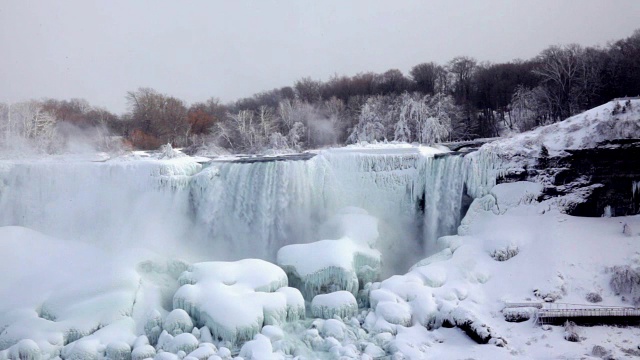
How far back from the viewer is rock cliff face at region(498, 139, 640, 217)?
13.4 meters

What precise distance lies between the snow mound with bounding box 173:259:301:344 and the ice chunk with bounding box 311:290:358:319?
0.45 m

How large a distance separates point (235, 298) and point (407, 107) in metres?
20.8

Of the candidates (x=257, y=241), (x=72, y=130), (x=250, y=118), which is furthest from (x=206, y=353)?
(x=72, y=130)

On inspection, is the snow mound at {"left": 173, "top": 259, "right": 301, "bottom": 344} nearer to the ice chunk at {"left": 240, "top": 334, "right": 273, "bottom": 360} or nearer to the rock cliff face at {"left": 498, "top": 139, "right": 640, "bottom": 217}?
the ice chunk at {"left": 240, "top": 334, "right": 273, "bottom": 360}

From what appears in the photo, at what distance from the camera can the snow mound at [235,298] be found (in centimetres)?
1003

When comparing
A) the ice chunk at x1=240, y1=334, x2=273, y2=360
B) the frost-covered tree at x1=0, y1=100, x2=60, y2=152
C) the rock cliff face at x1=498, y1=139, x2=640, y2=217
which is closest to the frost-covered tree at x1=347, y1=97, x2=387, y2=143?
the rock cliff face at x1=498, y1=139, x2=640, y2=217

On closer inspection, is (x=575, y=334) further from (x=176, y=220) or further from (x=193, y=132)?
(x=193, y=132)

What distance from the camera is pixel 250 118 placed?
33188 millimetres

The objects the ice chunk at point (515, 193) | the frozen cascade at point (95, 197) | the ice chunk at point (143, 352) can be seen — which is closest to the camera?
the ice chunk at point (143, 352)

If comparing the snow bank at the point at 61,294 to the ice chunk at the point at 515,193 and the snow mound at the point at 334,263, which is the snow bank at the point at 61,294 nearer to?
the snow mound at the point at 334,263

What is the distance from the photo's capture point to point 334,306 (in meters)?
10.9

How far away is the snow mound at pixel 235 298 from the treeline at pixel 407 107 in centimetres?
1696

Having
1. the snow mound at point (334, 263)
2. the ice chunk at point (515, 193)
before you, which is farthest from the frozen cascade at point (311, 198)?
the snow mound at point (334, 263)

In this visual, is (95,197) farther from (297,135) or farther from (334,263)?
(297,135)
